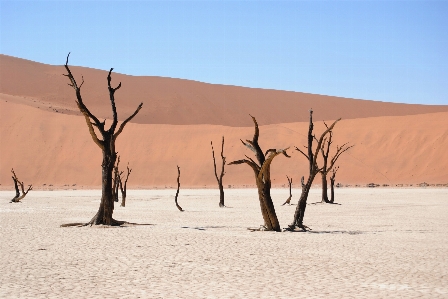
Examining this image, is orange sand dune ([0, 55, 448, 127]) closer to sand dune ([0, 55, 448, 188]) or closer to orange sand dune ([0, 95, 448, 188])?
sand dune ([0, 55, 448, 188])

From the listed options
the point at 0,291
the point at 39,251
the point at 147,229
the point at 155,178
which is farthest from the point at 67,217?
the point at 155,178

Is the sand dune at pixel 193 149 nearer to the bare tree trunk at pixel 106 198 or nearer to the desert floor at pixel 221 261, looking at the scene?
the bare tree trunk at pixel 106 198

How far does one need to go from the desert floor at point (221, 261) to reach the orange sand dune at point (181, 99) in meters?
79.9

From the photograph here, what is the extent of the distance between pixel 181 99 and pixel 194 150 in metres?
45.5

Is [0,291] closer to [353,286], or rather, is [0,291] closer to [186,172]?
[353,286]

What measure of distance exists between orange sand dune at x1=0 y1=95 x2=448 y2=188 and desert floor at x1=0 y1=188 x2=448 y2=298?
43.4 m

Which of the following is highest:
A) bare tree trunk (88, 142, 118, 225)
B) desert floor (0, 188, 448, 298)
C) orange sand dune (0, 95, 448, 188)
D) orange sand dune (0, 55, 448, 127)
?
orange sand dune (0, 55, 448, 127)

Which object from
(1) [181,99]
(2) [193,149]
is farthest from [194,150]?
(1) [181,99]

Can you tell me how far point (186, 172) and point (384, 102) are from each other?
7192 centimetres

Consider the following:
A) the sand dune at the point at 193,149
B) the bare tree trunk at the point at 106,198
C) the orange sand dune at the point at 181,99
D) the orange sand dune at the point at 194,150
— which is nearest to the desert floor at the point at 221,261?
the bare tree trunk at the point at 106,198

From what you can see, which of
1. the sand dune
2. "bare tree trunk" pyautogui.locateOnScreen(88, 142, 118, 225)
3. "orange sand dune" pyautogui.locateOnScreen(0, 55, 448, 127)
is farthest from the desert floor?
"orange sand dune" pyautogui.locateOnScreen(0, 55, 448, 127)

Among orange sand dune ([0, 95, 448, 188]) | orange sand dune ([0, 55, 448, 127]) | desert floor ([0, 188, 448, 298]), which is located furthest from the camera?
orange sand dune ([0, 55, 448, 127])

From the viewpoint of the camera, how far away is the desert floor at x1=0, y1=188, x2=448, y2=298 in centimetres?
861

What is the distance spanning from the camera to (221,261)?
11195mm
